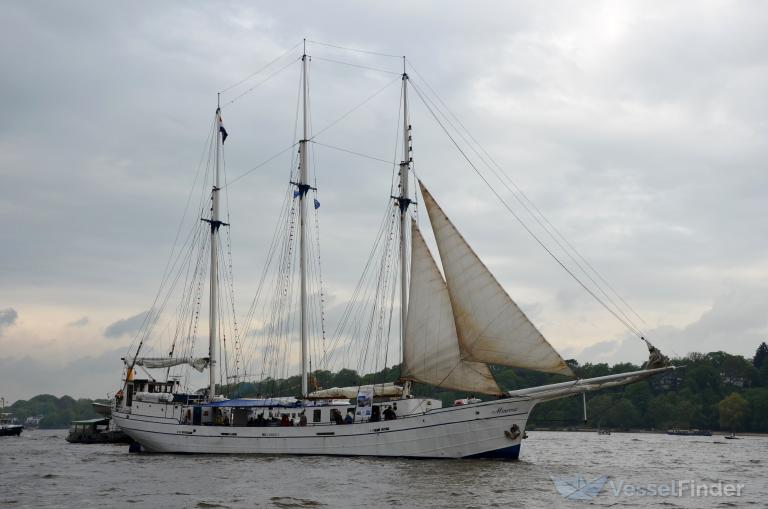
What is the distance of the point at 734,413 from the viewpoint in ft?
465

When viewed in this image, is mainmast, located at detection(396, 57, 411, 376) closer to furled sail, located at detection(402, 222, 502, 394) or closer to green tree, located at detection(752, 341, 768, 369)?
furled sail, located at detection(402, 222, 502, 394)

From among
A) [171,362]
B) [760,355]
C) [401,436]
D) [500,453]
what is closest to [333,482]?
[401,436]

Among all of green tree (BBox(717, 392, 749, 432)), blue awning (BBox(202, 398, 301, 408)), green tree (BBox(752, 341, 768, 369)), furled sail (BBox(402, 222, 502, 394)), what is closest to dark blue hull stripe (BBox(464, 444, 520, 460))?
furled sail (BBox(402, 222, 502, 394))

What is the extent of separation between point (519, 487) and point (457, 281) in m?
14.5

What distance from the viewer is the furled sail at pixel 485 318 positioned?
1784 inches

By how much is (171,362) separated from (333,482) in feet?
108

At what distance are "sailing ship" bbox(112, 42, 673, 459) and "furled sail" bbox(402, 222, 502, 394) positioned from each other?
0.21ft

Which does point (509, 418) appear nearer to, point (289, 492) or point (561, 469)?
point (561, 469)

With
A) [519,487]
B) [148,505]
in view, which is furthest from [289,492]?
[519,487]

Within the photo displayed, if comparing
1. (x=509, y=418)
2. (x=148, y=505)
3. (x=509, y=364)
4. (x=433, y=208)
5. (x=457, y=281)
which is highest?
(x=433, y=208)

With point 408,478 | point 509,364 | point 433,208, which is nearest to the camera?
point 408,478

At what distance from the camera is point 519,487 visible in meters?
37.2

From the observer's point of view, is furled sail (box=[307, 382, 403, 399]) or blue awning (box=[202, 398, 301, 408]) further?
blue awning (box=[202, 398, 301, 408])

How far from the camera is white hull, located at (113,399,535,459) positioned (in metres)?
47.2
